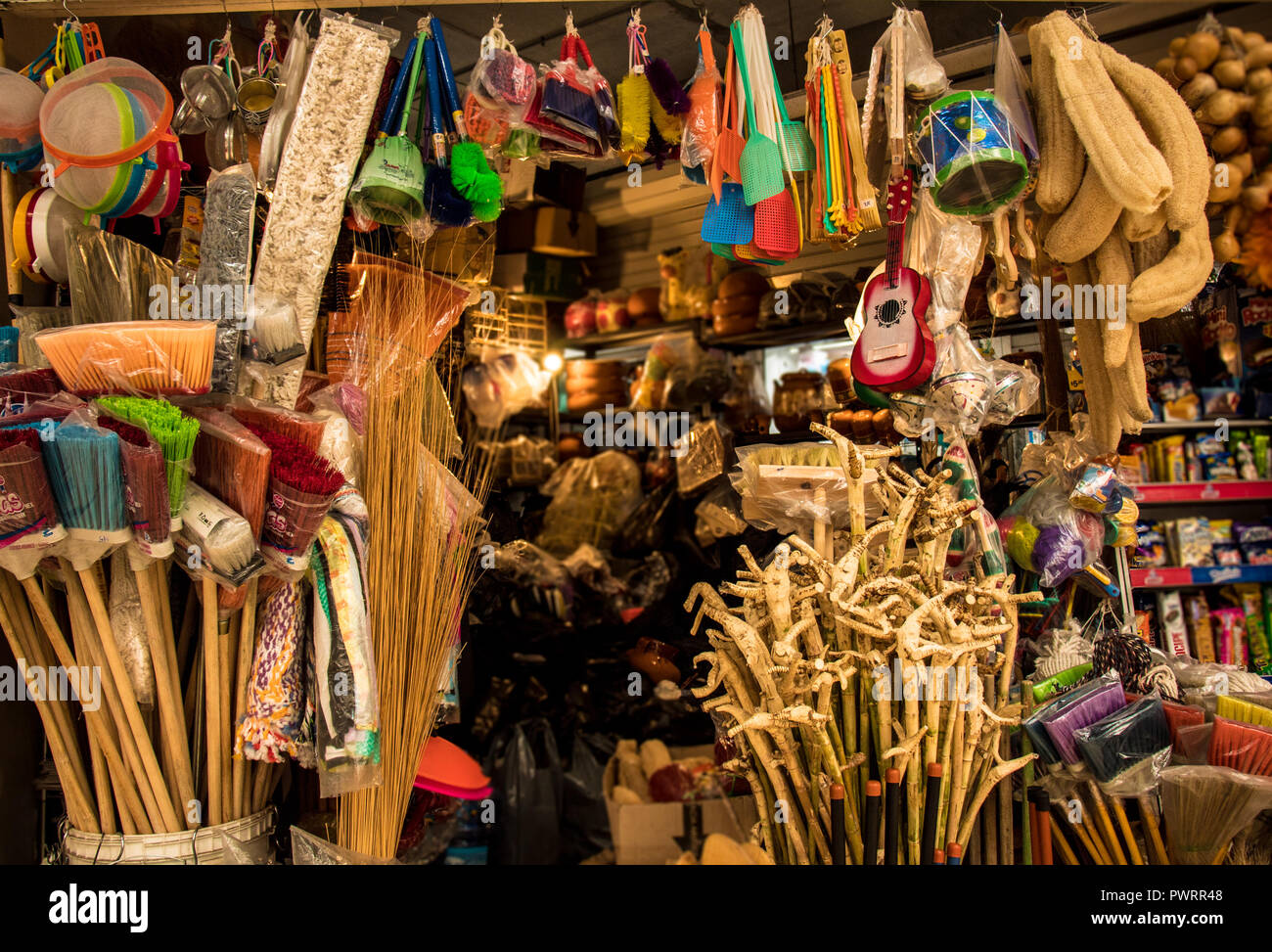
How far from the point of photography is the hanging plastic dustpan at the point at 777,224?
2156mm

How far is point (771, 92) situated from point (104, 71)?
1.50 metres

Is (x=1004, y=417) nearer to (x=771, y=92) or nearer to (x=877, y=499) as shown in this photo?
(x=877, y=499)

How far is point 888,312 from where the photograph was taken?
212 cm

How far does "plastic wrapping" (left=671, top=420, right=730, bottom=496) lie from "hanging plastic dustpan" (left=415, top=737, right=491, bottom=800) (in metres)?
1.47

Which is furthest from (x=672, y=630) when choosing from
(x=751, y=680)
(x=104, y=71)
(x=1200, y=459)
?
(x=1200, y=459)

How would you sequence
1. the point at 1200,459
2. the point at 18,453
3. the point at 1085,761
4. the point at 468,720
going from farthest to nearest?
the point at 1200,459, the point at 468,720, the point at 1085,761, the point at 18,453

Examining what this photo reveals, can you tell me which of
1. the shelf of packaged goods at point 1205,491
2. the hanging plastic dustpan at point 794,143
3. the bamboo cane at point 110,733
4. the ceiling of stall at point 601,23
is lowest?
the bamboo cane at point 110,733

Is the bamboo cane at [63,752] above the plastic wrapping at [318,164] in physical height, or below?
below

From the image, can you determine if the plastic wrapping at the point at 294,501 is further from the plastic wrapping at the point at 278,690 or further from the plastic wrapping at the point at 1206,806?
the plastic wrapping at the point at 1206,806

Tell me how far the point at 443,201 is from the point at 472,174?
4.8 inches

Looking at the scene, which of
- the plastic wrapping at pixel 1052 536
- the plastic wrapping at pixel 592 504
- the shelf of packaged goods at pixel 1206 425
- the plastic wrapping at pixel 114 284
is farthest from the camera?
the plastic wrapping at pixel 592 504

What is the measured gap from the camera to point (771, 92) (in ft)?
7.04

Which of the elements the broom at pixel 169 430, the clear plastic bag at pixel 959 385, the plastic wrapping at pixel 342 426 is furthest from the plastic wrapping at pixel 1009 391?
the broom at pixel 169 430

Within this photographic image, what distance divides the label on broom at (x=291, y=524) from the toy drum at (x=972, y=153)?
1.53 metres
